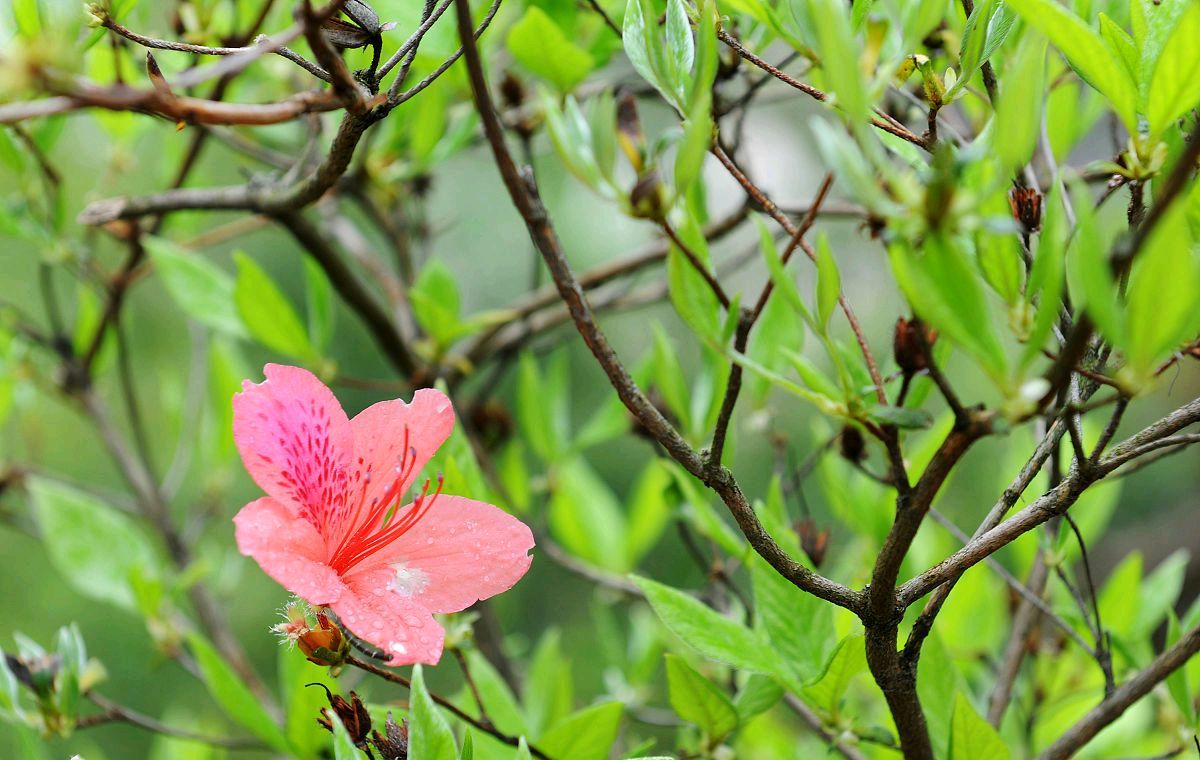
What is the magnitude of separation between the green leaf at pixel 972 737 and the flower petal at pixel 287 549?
0.28 metres

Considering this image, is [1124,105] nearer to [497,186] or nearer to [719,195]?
[719,195]

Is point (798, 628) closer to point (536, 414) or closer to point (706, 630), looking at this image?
point (706, 630)

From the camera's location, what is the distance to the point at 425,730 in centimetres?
40

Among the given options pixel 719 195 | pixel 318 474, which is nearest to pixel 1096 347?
pixel 318 474

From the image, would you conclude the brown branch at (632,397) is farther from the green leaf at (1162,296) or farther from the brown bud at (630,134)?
the green leaf at (1162,296)

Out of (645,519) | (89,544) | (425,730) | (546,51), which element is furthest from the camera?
(645,519)

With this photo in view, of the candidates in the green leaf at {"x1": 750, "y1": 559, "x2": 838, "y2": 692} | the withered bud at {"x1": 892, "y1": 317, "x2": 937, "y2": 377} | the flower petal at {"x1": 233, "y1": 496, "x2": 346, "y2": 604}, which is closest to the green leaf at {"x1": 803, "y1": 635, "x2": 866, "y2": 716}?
the green leaf at {"x1": 750, "y1": 559, "x2": 838, "y2": 692}

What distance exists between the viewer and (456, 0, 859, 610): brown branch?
39 cm

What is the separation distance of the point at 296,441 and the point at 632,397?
16 cm

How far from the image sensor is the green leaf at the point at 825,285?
13.5 inches

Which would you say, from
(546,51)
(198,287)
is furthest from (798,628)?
(198,287)

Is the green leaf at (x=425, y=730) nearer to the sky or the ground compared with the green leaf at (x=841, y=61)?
nearer to the ground

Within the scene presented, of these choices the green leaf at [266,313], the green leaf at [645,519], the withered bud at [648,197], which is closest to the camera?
the withered bud at [648,197]

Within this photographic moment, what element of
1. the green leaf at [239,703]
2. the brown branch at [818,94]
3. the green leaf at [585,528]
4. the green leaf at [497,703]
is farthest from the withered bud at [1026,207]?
the green leaf at [585,528]
